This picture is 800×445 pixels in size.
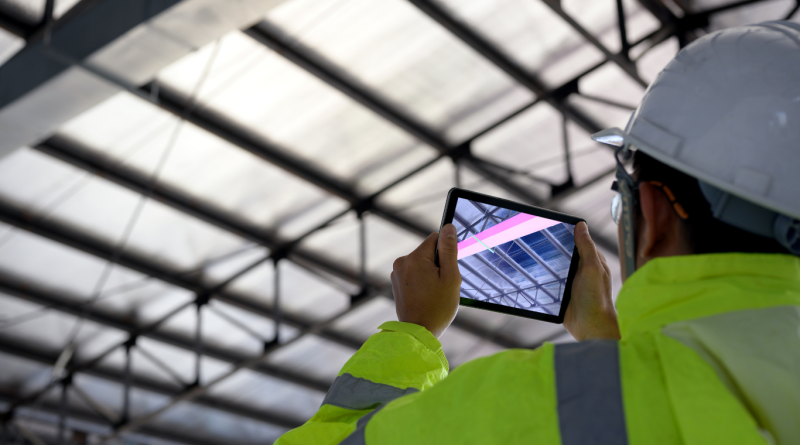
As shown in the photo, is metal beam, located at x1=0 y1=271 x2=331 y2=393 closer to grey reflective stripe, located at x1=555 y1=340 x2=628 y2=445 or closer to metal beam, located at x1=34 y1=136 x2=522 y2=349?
metal beam, located at x1=34 y1=136 x2=522 y2=349

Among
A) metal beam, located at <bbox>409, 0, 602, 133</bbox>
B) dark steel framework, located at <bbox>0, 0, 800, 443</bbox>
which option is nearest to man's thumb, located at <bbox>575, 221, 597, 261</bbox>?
dark steel framework, located at <bbox>0, 0, 800, 443</bbox>

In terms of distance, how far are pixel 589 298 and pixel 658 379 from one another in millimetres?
1084

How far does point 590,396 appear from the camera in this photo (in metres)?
1.34

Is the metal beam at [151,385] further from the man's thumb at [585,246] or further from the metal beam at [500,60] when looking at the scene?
the man's thumb at [585,246]

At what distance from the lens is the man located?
51.4 inches

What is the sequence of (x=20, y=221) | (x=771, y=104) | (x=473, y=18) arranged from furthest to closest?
(x=20, y=221) → (x=473, y=18) → (x=771, y=104)

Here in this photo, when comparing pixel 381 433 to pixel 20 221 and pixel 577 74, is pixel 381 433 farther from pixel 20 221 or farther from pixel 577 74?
pixel 20 221

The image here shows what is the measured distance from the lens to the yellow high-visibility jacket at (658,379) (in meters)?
1.29

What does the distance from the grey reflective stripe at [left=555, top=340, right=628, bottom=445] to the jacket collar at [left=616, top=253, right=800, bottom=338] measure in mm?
156

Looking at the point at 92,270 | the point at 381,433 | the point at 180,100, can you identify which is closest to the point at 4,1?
the point at 180,100

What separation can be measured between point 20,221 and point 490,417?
11597mm

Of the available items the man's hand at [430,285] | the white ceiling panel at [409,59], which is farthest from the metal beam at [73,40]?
the man's hand at [430,285]

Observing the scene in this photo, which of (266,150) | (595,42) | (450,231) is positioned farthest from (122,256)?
(450,231)

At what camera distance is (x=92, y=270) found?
12508 mm
